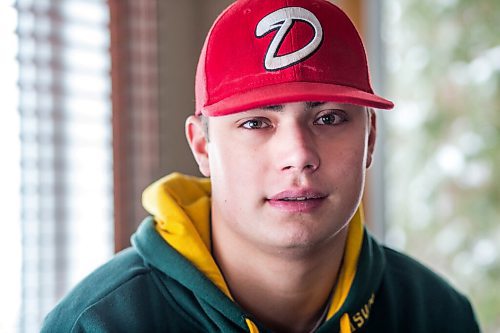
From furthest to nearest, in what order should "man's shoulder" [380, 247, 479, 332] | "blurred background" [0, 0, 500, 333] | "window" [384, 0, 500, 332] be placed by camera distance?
"window" [384, 0, 500, 332] < "blurred background" [0, 0, 500, 333] < "man's shoulder" [380, 247, 479, 332]

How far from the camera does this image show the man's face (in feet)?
3.91

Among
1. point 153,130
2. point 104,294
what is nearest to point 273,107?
point 104,294

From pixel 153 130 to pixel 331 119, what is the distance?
1686 mm

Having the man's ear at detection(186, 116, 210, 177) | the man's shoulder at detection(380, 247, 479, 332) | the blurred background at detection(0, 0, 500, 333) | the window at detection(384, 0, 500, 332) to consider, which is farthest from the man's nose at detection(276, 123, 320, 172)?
the window at detection(384, 0, 500, 332)

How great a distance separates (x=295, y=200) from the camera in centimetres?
119

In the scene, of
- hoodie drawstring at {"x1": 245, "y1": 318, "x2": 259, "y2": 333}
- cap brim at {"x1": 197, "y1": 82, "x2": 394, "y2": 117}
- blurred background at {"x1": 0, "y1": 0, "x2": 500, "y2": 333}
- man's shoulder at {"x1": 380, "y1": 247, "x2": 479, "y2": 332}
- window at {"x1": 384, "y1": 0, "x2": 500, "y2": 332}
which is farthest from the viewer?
window at {"x1": 384, "y1": 0, "x2": 500, "y2": 332}

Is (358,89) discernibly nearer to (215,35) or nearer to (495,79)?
(215,35)

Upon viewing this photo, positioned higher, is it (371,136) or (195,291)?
(371,136)

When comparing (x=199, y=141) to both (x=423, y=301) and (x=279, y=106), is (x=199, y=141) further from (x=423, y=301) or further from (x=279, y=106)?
(x=423, y=301)

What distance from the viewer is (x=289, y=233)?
1.21m

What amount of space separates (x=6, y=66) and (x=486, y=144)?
1.85m

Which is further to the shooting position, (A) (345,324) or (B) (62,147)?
(B) (62,147)

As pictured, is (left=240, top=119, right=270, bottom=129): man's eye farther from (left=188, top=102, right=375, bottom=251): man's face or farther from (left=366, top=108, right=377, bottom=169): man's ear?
(left=366, top=108, right=377, bottom=169): man's ear

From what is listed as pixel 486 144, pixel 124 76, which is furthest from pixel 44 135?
pixel 486 144
